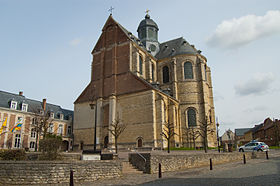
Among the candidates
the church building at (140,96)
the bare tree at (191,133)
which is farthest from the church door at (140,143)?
the bare tree at (191,133)

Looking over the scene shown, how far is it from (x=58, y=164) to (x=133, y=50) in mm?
27032

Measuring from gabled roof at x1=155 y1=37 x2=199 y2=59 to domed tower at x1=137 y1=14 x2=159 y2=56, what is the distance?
1.51 m

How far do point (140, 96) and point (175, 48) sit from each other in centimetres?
1624

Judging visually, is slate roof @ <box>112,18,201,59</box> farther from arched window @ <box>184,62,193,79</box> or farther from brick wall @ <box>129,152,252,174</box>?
brick wall @ <box>129,152,252,174</box>

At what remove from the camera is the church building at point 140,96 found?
30041mm

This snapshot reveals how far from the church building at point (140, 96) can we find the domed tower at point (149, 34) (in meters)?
3.58

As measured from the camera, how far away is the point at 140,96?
102 feet

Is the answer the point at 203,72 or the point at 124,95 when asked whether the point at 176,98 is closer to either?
the point at 203,72

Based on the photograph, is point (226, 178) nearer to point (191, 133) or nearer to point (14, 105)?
point (191, 133)

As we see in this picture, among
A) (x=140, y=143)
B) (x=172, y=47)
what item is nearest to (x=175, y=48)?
(x=172, y=47)

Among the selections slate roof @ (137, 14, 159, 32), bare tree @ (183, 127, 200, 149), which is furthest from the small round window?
bare tree @ (183, 127, 200, 149)

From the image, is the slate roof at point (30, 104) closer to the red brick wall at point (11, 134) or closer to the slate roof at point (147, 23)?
the red brick wall at point (11, 134)

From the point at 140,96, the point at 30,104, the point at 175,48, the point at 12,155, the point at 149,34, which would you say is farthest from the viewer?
the point at 149,34

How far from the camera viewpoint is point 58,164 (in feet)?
33.1
